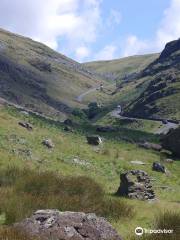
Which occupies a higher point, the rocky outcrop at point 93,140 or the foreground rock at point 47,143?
the rocky outcrop at point 93,140

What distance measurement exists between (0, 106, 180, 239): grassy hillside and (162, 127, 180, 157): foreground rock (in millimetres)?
9381

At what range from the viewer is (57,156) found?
36.2m

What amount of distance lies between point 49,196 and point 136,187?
9.15 m

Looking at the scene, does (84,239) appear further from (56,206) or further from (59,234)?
(56,206)

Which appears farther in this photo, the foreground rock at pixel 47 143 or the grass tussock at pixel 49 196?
the foreground rock at pixel 47 143

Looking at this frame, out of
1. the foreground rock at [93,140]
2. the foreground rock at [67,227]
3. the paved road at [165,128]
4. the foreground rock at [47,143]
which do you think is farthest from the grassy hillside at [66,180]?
the paved road at [165,128]

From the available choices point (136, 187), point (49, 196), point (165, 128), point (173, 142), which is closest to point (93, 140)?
point (173, 142)

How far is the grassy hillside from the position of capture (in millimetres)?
16844

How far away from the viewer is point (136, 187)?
25.8 meters

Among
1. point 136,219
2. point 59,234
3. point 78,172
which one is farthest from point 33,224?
point 78,172

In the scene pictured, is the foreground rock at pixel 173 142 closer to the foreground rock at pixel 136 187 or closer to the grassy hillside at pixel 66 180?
the grassy hillside at pixel 66 180

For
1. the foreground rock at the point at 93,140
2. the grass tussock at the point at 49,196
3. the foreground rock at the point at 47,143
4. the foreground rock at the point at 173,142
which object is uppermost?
the foreground rock at the point at 173,142

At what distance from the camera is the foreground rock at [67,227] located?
1190 cm

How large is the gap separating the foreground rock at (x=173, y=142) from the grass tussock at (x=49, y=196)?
1542 inches
